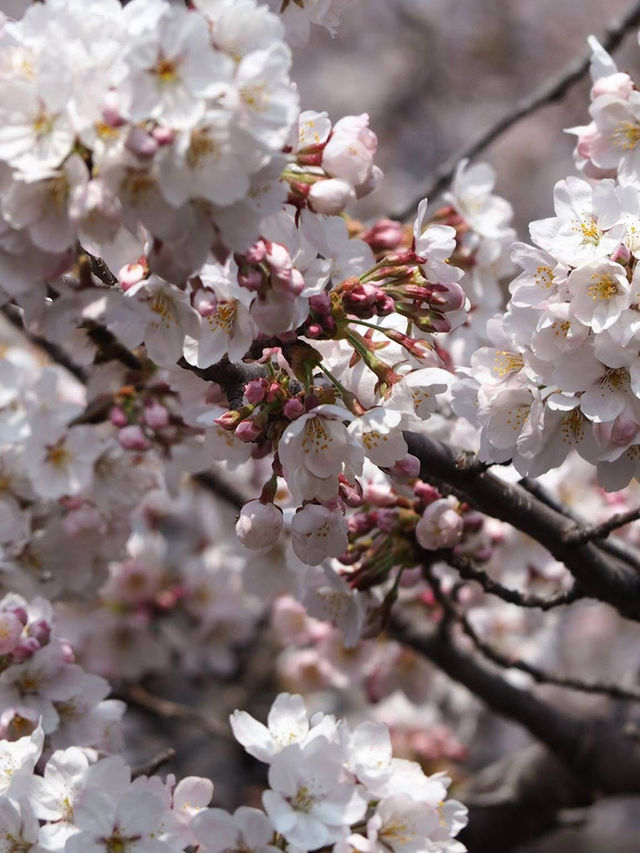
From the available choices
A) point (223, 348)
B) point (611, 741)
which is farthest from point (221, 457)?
point (611, 741)

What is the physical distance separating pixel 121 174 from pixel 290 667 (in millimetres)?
2417

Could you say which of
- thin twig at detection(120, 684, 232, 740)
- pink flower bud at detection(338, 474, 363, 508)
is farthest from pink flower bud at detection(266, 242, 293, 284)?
thin twig at detection(120, 684, 232, 740)

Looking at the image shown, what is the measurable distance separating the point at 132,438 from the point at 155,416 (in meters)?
0.07

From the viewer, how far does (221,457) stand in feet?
5.89

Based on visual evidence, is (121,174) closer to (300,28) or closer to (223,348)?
(223,348)

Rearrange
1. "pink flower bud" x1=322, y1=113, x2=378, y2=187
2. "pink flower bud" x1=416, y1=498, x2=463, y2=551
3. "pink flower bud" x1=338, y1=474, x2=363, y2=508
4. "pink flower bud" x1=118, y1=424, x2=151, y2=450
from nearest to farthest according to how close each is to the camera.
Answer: "pink flower bud" x1=322, y1=113, x2=378, y2=187 < "pink flower bud" x1=338, y1=474, x2=363, y2=508 < "pink flower bud" x1=416, y1=498, x2=463, y2=551 < "pink flower bud" x1=118, y1=424, x2=151, y2=450

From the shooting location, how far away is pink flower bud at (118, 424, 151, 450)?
2178mm

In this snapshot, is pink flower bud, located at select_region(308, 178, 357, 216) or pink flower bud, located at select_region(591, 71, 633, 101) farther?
pink flower bud, located at select_region(591, 71, 633, 101)

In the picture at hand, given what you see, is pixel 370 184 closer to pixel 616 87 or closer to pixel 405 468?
pixel 405 468

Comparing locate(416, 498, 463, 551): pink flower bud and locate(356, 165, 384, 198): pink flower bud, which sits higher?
locate(356, 165, 384, 198): pink flower bud

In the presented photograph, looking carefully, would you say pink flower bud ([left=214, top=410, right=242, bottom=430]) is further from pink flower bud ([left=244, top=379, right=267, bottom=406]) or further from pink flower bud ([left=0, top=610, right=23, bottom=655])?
pink flower bud ([left=0, top=610, right=23, bottom=655])

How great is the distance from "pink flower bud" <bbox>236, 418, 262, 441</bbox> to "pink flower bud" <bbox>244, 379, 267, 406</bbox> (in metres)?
0.04

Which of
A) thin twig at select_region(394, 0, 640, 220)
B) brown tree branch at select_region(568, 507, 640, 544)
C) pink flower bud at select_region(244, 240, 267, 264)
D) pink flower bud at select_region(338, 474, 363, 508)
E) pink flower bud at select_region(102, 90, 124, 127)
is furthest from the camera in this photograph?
thin twig at select_region(394, 0, 640, 220)

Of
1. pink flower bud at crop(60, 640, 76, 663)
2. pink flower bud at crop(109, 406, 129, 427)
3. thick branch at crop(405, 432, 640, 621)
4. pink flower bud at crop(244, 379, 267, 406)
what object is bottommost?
pink flower bud at crop(60, 640, 76, 663)
